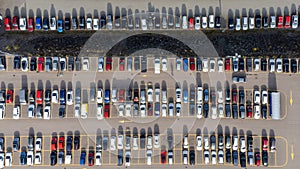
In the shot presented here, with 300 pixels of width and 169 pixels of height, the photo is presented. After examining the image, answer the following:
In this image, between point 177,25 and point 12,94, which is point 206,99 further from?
point 12,94

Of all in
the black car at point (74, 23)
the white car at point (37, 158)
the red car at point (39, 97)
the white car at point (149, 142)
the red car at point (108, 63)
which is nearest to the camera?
the white car at point (37, 158)

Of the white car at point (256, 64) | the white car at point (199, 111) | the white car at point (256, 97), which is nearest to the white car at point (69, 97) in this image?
the white car at point (199, 111)

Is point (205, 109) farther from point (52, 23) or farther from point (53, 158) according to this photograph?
point (52, 23)

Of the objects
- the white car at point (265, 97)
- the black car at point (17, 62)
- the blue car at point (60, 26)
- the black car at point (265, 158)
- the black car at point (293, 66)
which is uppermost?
the blue car at point (60, 26)

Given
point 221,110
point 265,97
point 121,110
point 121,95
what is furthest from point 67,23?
point 265,97

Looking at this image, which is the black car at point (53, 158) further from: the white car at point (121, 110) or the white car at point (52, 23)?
the white car at point (52, 23)

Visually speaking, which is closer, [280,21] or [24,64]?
[24,64]

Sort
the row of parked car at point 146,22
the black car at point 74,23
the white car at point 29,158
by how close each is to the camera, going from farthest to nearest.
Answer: the black car at point 74,23
the row of parked car at point 146,22
the white car at point 29,158
